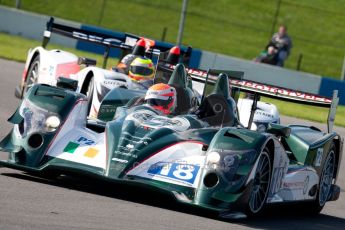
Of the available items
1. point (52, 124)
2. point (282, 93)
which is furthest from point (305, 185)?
point (52, 124)

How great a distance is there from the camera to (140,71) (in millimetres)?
15820

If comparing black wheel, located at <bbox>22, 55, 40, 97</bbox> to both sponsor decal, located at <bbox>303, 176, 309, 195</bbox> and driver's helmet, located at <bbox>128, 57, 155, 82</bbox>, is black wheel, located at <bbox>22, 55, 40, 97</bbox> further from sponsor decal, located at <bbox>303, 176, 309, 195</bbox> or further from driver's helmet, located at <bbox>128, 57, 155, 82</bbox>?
sponsor decal, located at <bbox>303, 176, 309, 195</bbox>

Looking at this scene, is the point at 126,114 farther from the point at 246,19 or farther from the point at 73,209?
the point at 246,19

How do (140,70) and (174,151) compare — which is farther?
(140,70)

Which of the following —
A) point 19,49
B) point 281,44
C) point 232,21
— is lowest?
point 19,49

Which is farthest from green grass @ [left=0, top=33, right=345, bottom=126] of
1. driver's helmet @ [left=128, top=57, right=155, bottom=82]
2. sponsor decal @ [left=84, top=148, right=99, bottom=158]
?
sponsor decal @ [left=84, top=148, right=99, bottom=158]

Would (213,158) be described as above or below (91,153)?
above

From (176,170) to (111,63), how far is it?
1803 cm

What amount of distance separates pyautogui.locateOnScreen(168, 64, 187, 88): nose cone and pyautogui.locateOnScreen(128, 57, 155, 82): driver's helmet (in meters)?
4.33

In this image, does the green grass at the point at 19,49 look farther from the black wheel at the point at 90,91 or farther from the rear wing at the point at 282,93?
the rear wing at the point at 282,93

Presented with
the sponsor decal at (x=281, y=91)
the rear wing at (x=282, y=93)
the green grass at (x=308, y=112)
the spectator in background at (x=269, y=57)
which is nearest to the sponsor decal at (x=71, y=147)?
the rear wing at (x=282, y=93)

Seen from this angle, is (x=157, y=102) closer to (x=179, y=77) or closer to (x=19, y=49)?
(x=179, y=77)

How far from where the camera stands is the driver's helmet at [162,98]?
34.9 feet

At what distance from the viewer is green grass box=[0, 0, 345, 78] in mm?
34031
